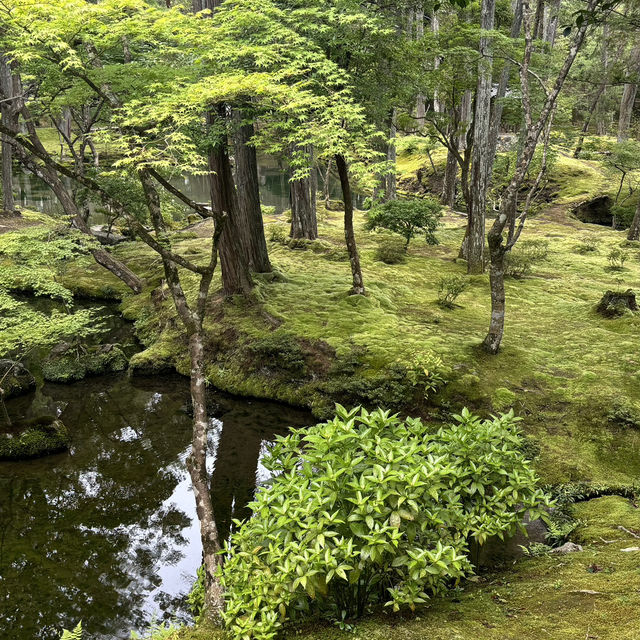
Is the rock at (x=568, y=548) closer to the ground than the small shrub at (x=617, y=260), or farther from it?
closer to the ground

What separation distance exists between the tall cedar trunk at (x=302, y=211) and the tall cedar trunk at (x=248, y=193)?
4391mm

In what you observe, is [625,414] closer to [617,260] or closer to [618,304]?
[618,304]

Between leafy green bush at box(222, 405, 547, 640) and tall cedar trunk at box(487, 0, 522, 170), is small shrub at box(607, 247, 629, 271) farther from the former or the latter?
leafy green bush at box(222, 405, 547, 640)

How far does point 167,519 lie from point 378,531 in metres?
4.87

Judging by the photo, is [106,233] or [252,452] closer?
[252,452]

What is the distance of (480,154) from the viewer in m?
13.1

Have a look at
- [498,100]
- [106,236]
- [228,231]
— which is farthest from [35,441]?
[498,100]

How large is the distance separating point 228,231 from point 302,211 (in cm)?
610

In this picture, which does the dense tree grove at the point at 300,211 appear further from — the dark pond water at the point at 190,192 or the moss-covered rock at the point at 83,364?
the dark pond water at the point at 190,192

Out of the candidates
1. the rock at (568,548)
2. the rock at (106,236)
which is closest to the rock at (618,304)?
the rock at (568,548)

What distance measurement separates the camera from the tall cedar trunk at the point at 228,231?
1112 centimetres

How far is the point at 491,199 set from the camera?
2316 centimetres

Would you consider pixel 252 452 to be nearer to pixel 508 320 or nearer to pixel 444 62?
pixel 508 320

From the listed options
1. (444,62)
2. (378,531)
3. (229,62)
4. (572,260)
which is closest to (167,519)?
(378,531)
